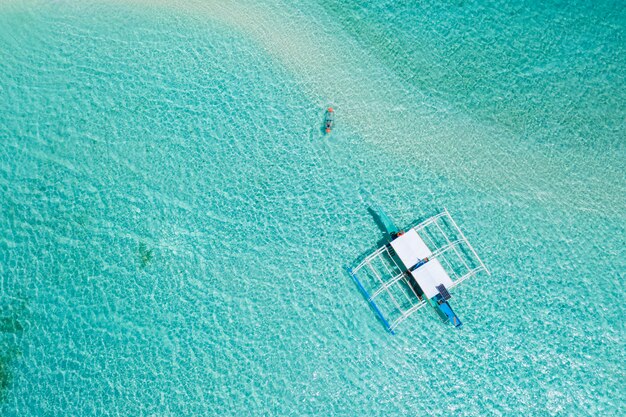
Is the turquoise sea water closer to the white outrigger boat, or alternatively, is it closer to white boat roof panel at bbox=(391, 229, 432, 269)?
the white outrigger boat

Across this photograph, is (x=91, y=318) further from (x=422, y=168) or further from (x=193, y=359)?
(x=422, y=168)

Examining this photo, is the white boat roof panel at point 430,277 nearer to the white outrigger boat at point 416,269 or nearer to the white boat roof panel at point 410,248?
the white outrigger boat at point 416,269

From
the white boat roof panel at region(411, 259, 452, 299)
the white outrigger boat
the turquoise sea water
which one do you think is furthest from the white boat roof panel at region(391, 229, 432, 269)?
the turquoise sea water

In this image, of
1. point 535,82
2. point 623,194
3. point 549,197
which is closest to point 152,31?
point 535,82

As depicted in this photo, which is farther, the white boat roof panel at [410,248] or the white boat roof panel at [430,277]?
the white boat roof panel at [410,248]

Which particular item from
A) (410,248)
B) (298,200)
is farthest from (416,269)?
(298,200)

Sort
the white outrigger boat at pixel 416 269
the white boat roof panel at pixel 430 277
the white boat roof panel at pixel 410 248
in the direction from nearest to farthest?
the white boat roof panel at pixel 430 277 → the white outrigger boat at pixel 416 269 → the white boat roof panel at pixel 410 248

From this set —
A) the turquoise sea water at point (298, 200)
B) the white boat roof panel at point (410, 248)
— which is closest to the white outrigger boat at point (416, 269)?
the white boat roof panel at point (410, 248)

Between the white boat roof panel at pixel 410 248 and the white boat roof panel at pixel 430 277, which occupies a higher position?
the white boat roof panel at pixel 410 248

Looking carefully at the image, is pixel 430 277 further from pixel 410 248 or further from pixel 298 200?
pixel 298 200
